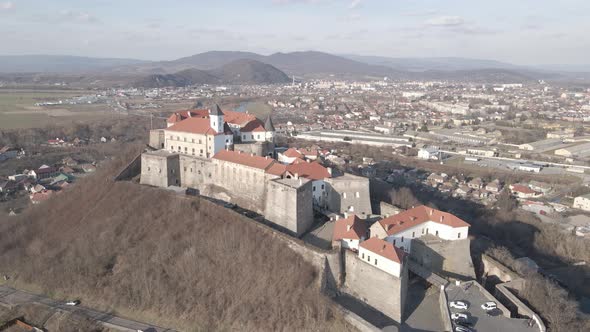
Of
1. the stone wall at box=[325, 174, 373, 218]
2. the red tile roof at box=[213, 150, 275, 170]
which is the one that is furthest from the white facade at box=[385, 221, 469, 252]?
the red tile roof at box=[213, 150, 275, 170]

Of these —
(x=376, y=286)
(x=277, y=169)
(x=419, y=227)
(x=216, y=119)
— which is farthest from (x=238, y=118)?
(x=376, y=286)

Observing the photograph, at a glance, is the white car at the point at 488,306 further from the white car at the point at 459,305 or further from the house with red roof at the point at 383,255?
the house with red roof at the point at 383,255

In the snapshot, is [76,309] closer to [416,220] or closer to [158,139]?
[158,139]

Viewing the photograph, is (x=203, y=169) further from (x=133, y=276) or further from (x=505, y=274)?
(x=505, y=274)

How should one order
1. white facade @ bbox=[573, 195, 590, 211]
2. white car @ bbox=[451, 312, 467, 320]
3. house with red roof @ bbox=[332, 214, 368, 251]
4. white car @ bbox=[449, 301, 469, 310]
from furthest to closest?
1. white facade @ bbox=[573, 195, 590, 211]
2. house with red roof @ bbox=[332, 214, 368, 251]
3. white car @ bbox=[449, 301, 469, 310]
4. white car @ bbox=[451, 312, 467, 320]

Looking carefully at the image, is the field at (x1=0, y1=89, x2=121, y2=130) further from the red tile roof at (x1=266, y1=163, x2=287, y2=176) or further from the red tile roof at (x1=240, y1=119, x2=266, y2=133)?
the red tile roof at (x1=266, y1=163, x2=287, y2=176)

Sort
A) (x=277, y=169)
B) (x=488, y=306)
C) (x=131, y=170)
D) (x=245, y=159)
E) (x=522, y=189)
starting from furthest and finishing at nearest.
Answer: (x=522, y=189) < (x=131, y=170) < (x=245, y=159) < (x=277, y=169) < (x=488, y=306)

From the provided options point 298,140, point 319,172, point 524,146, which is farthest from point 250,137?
point 524,146
